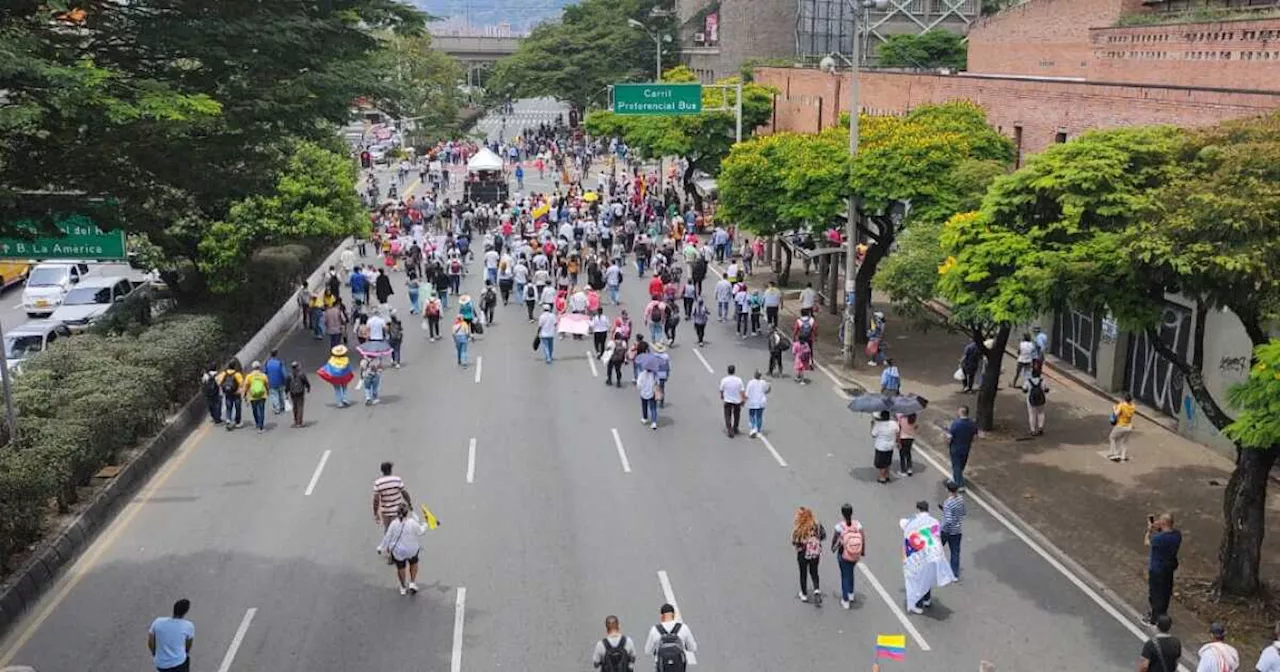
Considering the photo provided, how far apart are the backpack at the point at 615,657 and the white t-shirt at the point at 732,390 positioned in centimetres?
1000

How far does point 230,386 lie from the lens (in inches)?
877

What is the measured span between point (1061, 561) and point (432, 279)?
22.2 metres

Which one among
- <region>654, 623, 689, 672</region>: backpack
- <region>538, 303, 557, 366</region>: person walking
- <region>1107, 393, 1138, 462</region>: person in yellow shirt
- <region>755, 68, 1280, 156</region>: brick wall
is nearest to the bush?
<region>538, 303, 557, 366</region>: person walking

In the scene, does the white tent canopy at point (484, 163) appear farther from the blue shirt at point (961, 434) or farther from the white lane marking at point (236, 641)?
the white lane marking at point (236, 641)

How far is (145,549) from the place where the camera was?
16.4 m

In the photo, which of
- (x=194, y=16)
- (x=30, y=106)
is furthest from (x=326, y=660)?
(x=194, y=16)

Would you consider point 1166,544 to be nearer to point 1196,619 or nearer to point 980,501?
point 1196,619

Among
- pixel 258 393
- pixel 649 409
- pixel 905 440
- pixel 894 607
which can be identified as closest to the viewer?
pixel 894 607

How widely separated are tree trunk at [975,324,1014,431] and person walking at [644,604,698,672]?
1123cm

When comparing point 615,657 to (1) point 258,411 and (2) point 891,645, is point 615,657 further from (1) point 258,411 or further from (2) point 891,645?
(1) point 258,411

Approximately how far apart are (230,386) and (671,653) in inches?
547

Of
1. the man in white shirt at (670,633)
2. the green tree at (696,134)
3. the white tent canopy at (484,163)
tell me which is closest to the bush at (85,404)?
the man in white shirt at (670,633)

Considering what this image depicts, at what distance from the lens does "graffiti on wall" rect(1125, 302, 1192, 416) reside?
22.1 m

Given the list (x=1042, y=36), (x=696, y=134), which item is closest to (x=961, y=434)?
(x=1042, y=36)
